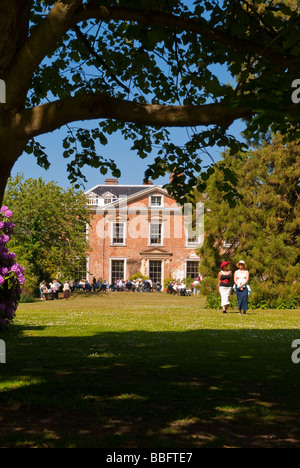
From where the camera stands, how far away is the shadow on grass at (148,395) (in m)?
4.09

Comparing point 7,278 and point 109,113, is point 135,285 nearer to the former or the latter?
point 7,278

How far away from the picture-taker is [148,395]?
18.0 feet

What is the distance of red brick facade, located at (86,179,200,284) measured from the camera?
55156 mm

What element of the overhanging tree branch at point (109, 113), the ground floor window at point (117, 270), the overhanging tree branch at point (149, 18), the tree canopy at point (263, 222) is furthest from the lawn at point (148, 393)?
the ground floor window at point (117, 270)

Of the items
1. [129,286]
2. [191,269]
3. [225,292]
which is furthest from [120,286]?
[225,292]

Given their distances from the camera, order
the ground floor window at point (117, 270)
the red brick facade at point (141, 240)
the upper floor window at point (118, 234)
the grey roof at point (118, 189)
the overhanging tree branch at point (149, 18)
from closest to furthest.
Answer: the overhanging tree branch at point (149, 18), the red brick facade at point (141, 240), the ground floor window at point (117, 270), the upper floor window at point (118, 234), the grey roof at point (118, 189)

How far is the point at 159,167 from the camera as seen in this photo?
10.1m

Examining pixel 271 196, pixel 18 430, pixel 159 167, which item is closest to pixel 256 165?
pixel 271 196

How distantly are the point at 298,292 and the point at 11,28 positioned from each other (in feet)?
71.7

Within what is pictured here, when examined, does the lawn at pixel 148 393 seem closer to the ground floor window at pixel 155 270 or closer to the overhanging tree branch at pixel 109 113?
the overhanging tree branch at pixel 109 113

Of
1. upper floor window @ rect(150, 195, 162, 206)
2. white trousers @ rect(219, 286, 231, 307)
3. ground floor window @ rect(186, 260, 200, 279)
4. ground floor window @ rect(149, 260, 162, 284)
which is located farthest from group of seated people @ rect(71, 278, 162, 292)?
white trousers @ rect(219, 286, 231, 307)

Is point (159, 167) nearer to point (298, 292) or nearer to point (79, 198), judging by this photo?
point (298, 292)

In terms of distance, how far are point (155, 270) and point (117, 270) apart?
409 cm
